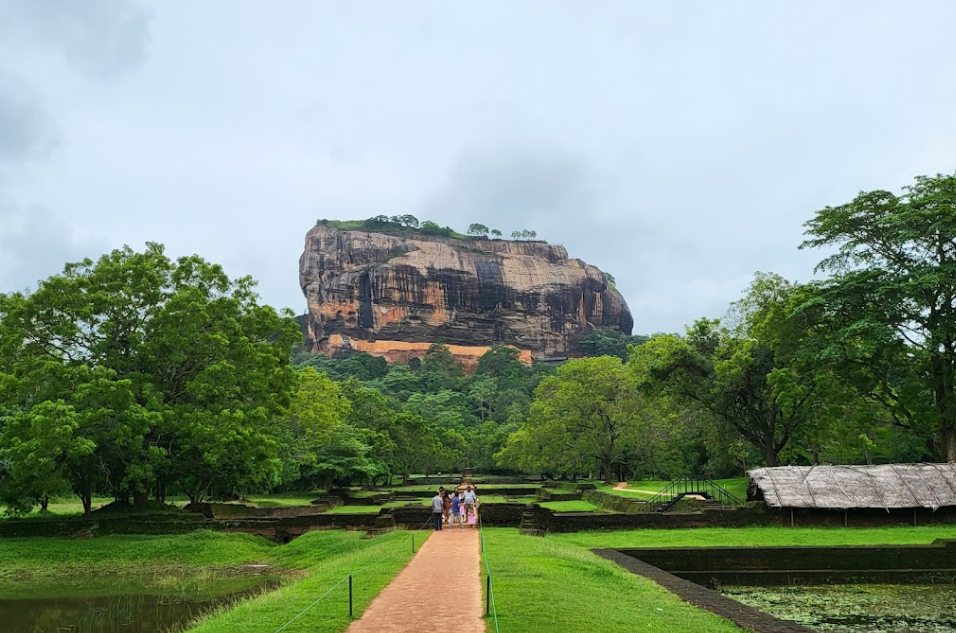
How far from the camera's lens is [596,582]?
35.4ft

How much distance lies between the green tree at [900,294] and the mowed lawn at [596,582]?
610 cm

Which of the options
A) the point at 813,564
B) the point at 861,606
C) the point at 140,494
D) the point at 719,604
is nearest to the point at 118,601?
the point at 140,494

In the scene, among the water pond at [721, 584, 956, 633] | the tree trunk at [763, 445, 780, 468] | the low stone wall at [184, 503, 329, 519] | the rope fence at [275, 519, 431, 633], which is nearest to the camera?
the rope fence at [275, 519, 431, 633]

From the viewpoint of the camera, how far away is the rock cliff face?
131 meters

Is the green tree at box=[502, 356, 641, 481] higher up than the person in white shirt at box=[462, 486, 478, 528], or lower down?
higher up

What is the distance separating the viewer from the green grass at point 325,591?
8625 millimetres

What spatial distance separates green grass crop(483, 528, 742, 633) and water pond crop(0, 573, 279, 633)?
17.8 feet

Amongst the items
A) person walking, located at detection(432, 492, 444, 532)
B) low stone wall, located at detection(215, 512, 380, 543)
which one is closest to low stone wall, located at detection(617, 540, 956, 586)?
person walking, located at detection(432, 492, 444, 532)

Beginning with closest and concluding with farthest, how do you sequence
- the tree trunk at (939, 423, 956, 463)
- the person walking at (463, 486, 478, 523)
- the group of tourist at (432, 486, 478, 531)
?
1. the group of tourist at (432, 486, 478, 531)
2. the person walking at (463, 486, 478, 523)
3. the tree trunk at (939, 423, 956, 463)

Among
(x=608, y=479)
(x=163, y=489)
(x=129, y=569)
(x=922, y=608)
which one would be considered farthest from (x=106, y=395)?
(x=608, y=479)

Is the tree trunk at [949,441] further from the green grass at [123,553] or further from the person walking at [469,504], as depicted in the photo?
the green grass at [123,553]

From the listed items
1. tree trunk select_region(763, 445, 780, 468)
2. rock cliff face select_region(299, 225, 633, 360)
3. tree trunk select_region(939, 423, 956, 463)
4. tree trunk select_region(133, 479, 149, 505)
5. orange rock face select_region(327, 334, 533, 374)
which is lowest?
tree trunk select_region(133, 479, 149, 505)

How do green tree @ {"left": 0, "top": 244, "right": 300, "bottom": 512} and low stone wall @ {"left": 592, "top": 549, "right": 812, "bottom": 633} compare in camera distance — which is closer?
low stone wall @ {"left": 592, "top": 549, "right": 812, "bottom": 633}

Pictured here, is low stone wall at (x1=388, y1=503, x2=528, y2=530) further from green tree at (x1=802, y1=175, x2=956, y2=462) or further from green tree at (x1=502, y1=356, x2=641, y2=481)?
green tree at (x1=502, y1=356, x2=641, y2=481)
